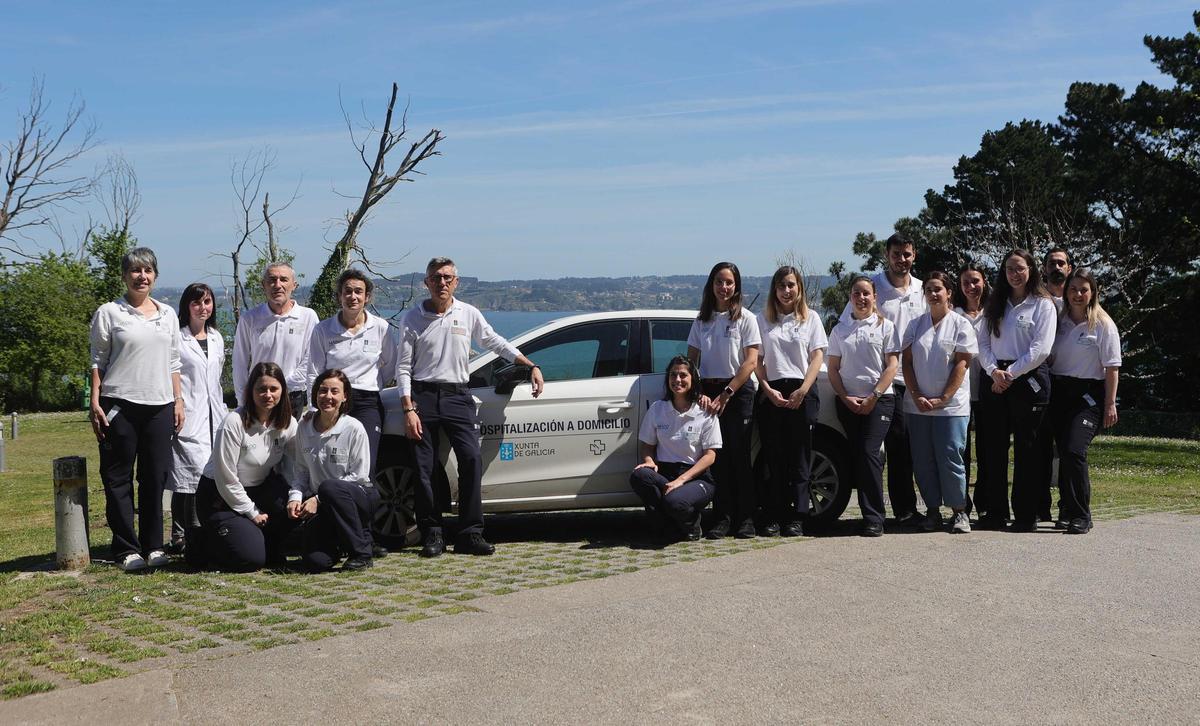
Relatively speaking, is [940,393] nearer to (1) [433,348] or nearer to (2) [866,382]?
(2) [866,382]

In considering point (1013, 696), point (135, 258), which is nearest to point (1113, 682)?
point (1013, 696)

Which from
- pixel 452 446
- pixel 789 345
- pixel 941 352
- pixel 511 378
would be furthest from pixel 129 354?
pixel 941 352

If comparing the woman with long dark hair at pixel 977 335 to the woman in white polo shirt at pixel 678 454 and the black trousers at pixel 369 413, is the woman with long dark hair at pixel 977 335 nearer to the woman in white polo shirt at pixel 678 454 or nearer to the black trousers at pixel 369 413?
the woman in white polo shirt at pixel 678 454

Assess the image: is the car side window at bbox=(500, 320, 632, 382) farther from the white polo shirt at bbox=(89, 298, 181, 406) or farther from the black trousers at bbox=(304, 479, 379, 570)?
the white polo shirt at bbox=(89, 298, 181, 406)

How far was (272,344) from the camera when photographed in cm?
780

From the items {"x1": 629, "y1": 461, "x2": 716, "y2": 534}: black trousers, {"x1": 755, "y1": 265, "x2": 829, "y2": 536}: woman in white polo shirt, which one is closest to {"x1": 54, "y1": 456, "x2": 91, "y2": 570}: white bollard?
{"x1": 629, "y1": 461, "x2": 716, "y2": 534}: black trousers

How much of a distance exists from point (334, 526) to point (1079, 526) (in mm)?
5309

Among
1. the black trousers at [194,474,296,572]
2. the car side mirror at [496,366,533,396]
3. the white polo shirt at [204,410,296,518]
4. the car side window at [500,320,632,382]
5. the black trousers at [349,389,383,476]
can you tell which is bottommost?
the black trousers at [194,474,296,572]

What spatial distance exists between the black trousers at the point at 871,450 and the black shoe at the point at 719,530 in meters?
1.00

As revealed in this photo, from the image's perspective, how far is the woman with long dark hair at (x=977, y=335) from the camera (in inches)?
339

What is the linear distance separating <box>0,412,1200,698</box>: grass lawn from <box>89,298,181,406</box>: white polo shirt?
3.92 feet

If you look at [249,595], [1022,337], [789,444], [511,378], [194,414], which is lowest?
[249,595]

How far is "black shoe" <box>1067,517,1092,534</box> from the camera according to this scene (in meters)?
8.18

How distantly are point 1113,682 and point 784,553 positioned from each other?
2.87 metres
